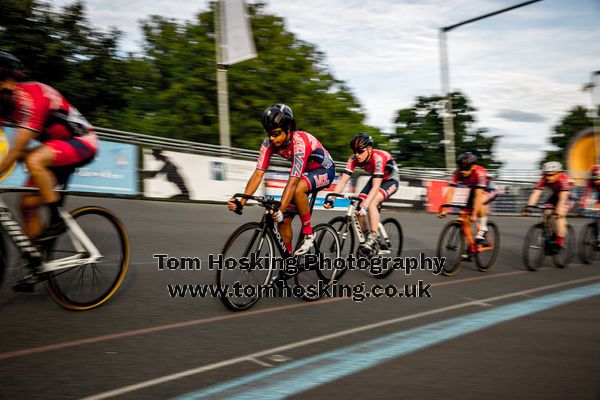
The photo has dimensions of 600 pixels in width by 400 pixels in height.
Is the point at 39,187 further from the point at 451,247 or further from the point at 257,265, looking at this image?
the point at 451,247

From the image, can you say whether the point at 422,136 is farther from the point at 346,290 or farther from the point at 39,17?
the point at 346,290

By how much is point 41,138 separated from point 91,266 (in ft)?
3.98

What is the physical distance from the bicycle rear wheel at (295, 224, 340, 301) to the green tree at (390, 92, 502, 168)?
5256cm

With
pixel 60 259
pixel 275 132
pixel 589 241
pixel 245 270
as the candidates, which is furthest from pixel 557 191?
pixel 60 259

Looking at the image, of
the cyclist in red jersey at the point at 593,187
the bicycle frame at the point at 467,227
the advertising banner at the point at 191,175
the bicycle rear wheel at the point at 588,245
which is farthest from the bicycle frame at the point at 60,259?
the advertising banner at the point at 191,175

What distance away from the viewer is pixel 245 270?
507cm

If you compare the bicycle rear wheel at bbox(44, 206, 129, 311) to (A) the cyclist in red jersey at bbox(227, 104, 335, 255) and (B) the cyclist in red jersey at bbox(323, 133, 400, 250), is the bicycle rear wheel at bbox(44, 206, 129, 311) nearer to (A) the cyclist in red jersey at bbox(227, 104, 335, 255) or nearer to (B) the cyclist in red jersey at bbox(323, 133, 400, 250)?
(A) the cyclist in red jersey at bbox(227, 104, 335, 255)

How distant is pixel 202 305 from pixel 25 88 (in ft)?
8.49

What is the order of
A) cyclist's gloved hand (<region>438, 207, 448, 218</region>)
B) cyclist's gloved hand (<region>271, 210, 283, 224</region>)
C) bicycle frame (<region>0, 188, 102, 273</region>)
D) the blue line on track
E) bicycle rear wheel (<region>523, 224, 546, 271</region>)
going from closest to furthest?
1. the blue line on track
2. bicycle frame (<region>0, 188, 102, 273</region>)
3. cyclist's gloved hand (<region>271, 210, 283, 224</region>)
4. cyclist's gloved hand (<region>438, 207, 448, 218</region>)
5. bicycle rear wheel (<region>523, 224, 546, 271</region>)

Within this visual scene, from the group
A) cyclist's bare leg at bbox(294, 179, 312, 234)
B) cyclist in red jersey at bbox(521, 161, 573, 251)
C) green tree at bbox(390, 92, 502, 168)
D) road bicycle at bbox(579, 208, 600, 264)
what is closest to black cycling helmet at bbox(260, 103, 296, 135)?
cyclist's bare leg at bbox(294, 179, 312, 234)

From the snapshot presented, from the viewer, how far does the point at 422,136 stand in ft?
195

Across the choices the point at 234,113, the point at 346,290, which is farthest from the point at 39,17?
the point at 346,290

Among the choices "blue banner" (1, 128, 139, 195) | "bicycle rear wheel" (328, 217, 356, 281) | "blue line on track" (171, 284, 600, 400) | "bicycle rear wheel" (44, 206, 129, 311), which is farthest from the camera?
"blue banner" (1, 128, 139, 195)

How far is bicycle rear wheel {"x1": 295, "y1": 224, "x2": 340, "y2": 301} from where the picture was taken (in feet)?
19.8
